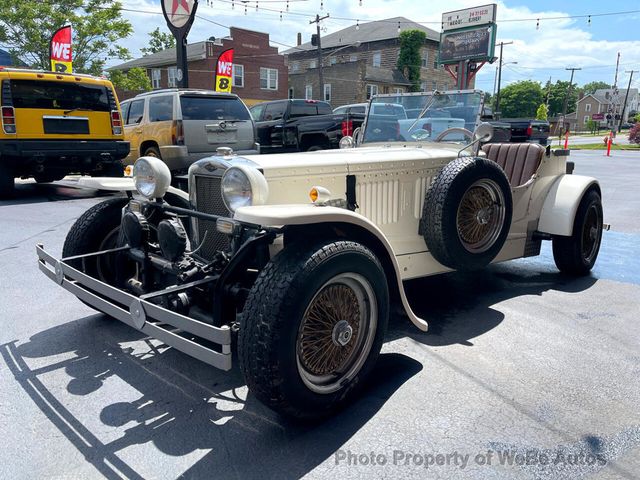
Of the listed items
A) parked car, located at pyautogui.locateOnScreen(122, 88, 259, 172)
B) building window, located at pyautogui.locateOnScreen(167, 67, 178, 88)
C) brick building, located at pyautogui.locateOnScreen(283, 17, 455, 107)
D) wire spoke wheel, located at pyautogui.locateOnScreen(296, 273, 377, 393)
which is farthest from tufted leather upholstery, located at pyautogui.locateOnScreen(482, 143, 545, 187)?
building window, located at pyautogui.locateOnScreen(167, 67, 178, 88)

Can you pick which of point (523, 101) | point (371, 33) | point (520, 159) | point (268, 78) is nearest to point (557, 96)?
point (523, 101)

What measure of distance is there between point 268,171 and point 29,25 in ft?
83.2

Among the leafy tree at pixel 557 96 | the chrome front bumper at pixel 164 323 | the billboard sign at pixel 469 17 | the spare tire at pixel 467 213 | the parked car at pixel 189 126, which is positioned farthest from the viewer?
the leafy tree at pixel 557 96

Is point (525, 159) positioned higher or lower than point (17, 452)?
higher

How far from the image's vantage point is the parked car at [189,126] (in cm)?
946

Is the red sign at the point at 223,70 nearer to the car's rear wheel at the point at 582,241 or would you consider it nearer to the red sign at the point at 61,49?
the red sign at the point at 61,49

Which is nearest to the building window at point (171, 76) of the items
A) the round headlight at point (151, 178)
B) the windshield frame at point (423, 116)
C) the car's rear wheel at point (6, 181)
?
the car's rear wheel at point (6, 181)

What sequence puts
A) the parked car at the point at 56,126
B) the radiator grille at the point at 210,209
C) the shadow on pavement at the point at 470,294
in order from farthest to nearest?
the parked car at the point at 56,126
the shadow on pavement at the point at 470,294
the radiator grille at the point at 210,209

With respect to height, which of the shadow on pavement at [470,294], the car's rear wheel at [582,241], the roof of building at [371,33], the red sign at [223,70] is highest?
the roof of building at [371,33]

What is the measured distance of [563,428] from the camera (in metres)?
2.51

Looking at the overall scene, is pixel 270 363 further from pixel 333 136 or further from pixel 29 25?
pixel 29 25

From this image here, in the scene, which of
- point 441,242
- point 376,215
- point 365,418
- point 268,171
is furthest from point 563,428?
point 268,171

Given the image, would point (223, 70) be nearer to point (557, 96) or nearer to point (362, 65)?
point (362, 65)

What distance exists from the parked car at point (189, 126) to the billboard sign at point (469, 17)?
21.3 metres
